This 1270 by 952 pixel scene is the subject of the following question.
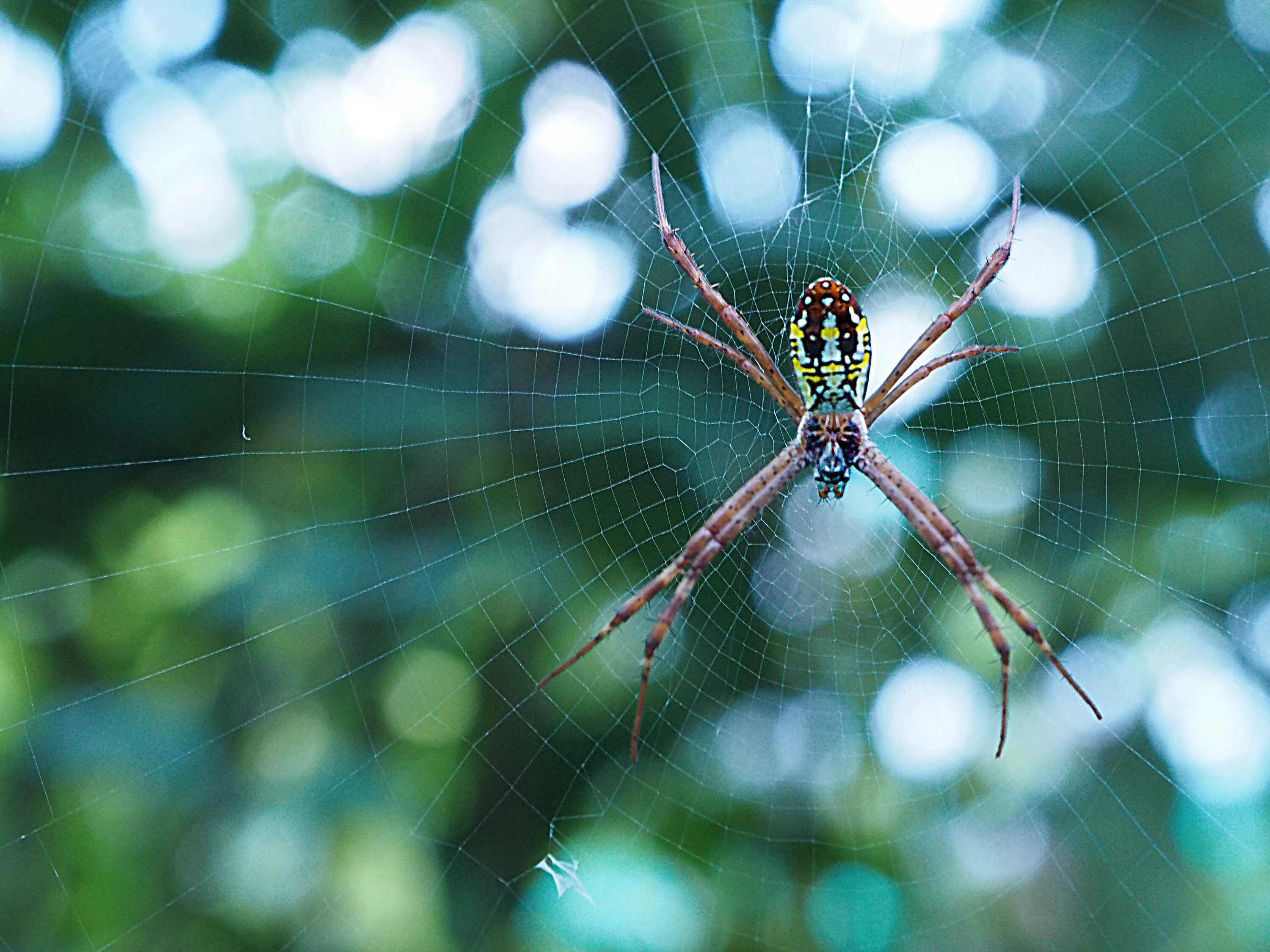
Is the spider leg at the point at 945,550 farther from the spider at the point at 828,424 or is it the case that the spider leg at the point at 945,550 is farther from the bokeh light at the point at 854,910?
the bokeh light at the point at 854,910

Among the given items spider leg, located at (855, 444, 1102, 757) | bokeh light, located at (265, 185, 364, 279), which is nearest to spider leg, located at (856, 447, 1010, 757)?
spider leg, located at (855, 444, 1102, 757)

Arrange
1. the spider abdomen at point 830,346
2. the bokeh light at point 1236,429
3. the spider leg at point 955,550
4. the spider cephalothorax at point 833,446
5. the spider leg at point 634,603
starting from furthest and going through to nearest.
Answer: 1. the bokeh light at point 1236,429
2. the spider cephalothorax at point 833,446
3. the spider abdomen at point 830,346
4. the spider leg at point 955,550
5. the spider leg at point 634,603

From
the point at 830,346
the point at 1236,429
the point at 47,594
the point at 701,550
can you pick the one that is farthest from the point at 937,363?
the point at 47,594

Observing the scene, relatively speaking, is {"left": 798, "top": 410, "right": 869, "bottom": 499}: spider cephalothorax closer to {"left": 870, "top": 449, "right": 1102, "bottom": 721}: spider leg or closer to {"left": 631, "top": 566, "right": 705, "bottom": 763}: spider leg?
{"left": 870, "top": 449, "right": 1102, "bottom": 721}: spider leg

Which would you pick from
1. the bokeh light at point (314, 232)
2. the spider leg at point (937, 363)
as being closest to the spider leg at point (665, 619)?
the spider leg at point (937, 363)

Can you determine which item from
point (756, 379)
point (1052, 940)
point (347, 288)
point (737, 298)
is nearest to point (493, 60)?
point (347, 288)

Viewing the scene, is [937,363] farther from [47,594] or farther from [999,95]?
[47,594]
